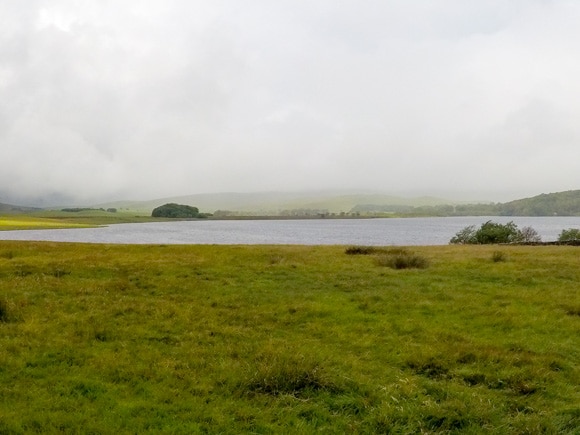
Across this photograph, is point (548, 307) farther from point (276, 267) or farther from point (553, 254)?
point (553, 254)

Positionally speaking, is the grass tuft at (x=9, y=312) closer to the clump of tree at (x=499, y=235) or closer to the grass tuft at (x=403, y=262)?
the grass tuft at (x=403, y=262)

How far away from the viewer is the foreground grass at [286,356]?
7953 mm

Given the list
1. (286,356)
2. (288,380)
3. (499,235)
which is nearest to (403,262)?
(286,356)

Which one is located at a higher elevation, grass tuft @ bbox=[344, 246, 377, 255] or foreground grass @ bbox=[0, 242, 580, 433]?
grass tuft @ bbox=[344, 246, 377, 255]

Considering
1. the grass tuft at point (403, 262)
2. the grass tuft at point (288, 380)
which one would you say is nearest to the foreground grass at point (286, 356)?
the grass tuft at point (288, 380)

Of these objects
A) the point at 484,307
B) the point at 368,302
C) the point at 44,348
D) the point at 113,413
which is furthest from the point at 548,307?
the point at 44,348

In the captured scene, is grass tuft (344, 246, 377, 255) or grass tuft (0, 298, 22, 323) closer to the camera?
grass tuft (0, 298, 22, 323)

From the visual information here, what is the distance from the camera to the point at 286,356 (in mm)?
10383

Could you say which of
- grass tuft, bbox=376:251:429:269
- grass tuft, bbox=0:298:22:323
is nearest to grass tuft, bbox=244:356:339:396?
grass tuft, bbox=0:298:22:323

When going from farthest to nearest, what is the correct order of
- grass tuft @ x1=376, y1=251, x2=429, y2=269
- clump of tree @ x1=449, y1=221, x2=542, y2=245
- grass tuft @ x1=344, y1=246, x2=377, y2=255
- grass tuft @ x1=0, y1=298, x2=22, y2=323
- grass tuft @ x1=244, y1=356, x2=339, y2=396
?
1. clump of tree @ x1=449, y1=221, x2=542, y2=245
2. grass tuft @ x1=344, y1=246, x2=377, y2=255
3. grass tuft @ x1=376, y1=251, x2=429, y2=269
4. grass tuft @ x1=0, y1=298, x2=22, y2=323
5. grass tuft @ x1=244, y1=356, x2=339, y2=396

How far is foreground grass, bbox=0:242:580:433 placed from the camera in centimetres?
795

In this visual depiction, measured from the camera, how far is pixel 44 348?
36.9 feet

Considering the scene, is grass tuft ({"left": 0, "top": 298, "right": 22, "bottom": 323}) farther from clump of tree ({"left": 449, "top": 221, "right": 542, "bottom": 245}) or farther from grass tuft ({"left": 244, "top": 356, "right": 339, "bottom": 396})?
clump of tree ({"left": 449, "top": 221, "right": 542, "bottom": 245})

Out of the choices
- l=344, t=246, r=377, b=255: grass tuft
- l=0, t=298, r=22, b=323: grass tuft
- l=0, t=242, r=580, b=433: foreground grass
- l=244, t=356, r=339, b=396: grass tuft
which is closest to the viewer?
l=0, t=242, r=580, b=433: foreground grass
